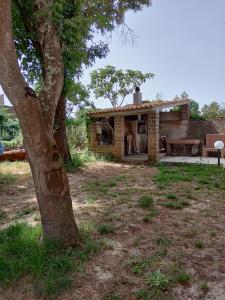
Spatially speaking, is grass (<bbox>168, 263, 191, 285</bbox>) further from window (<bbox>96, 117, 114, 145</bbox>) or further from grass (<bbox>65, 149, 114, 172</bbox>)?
window (<bbox>96, 117, 114, 145</bbox>)

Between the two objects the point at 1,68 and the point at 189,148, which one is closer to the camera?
the point at 1,68

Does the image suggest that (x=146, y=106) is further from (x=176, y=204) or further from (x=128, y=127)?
(x=176, y=204)

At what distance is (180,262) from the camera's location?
3.12 m

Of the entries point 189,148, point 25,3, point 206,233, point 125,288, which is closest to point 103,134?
point 189,148

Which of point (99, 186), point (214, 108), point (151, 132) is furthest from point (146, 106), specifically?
point (214, 108)

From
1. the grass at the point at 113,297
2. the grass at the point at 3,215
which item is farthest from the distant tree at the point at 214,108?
the grass at the point at 113,297

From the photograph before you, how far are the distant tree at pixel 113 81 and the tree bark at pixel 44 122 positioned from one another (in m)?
21.3

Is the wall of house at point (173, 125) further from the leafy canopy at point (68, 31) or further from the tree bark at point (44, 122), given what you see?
the tree bark at point (44, 122)

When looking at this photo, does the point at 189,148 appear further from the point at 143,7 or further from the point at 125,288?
the point at 125,288

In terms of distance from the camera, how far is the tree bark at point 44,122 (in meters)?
2.94

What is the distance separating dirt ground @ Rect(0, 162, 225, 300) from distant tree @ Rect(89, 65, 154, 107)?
18936mm

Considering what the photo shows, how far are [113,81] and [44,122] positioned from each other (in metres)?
22.5

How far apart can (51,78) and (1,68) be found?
2.40ft

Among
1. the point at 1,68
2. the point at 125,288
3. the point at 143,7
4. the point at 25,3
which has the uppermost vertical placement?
the point at 143,7
